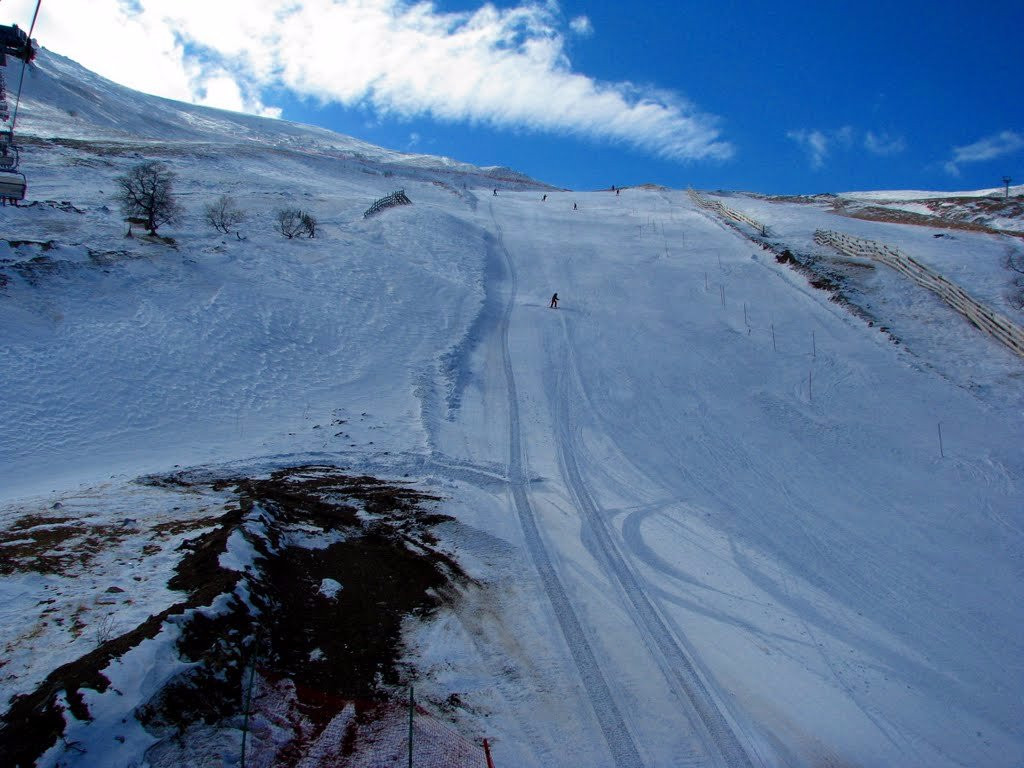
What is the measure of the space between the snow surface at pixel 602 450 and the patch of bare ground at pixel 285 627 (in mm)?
407

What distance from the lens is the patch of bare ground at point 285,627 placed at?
5973 millimetres

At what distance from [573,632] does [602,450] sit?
304 inches

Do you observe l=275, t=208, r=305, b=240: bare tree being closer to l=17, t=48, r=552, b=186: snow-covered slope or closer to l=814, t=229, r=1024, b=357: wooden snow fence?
l=814, t=229, r=1024, b=357: wooden snow fence

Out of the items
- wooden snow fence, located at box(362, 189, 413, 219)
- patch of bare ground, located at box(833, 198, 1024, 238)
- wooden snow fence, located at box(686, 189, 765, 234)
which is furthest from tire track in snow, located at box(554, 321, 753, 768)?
patch of bare ground, located at box(833, 198, 1024, 238)

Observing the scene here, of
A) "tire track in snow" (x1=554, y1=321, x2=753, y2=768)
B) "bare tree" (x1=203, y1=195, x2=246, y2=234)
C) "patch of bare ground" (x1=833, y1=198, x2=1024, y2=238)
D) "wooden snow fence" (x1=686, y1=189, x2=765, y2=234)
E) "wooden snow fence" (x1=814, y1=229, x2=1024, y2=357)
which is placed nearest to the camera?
"tire track in snow" (x1=554, y1=321, x2=753, y2=768)

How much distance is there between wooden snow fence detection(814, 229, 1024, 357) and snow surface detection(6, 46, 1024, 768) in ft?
2.57

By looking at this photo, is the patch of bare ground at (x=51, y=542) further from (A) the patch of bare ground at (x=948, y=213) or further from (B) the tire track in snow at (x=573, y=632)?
(A) the patch of bare ground at (x=948, y=213)

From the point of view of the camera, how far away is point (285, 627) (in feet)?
26.0

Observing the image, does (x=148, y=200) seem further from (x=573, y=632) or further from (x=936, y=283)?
(x=936, y=283)

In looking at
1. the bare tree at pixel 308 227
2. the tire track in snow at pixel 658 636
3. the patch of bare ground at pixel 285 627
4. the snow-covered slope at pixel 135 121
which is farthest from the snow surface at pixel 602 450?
the snow-covered slope at pixel 135 121

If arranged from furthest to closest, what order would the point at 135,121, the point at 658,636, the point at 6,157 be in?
the point at 135,121 → the point at 6,157 → the point at 658,636

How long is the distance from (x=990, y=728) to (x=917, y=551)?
5352 millimetres

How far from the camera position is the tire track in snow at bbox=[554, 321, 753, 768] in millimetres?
7500

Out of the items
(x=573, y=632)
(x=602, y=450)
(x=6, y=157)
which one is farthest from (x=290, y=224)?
(x=573, y=632)
